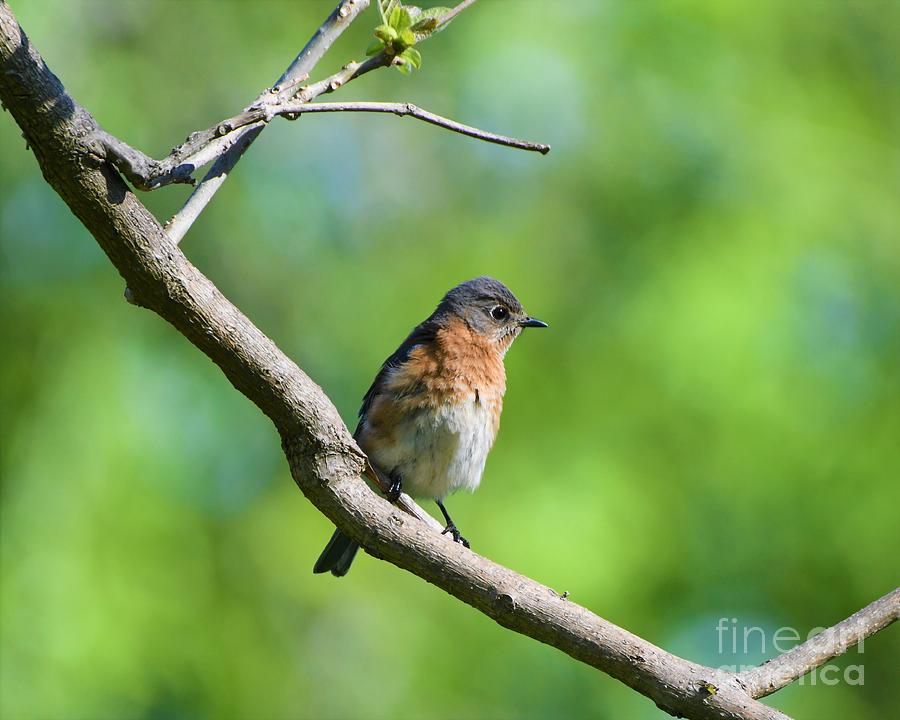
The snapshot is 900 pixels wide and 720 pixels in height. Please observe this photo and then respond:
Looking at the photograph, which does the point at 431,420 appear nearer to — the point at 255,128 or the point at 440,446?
the point at 440,446

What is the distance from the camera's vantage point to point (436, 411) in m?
5.60

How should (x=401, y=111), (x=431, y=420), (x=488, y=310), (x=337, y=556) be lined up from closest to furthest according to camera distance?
(x=401, y=111) → (x=431, y=420) → (x=337, y=556) → (x=488, y=310)

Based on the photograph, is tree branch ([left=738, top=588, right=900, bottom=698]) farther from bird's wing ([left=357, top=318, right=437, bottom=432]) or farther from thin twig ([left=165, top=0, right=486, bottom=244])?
bird's wing ([left=357, top=318, right=437, bottom=432])

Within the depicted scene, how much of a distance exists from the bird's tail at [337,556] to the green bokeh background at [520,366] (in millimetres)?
788

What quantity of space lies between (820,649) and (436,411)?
2.56m

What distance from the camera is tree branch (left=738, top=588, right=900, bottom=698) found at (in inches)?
136

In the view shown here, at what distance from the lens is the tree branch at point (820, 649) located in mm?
3458

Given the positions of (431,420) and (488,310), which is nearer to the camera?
(431,420)

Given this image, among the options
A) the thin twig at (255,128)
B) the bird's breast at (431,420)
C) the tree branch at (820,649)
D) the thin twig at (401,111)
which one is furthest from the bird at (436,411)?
the thin twig at (401,111)

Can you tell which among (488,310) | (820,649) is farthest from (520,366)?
(820,649)

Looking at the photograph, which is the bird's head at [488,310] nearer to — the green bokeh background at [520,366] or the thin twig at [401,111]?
the green bokeh background at [520,366]

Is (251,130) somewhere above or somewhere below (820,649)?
above

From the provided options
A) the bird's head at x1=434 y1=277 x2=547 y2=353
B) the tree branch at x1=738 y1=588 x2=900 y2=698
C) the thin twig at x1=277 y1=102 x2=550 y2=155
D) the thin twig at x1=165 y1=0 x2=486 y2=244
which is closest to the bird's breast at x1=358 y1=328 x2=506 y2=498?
the bird's head at x1=434 y1=277 x2=547 y2=353

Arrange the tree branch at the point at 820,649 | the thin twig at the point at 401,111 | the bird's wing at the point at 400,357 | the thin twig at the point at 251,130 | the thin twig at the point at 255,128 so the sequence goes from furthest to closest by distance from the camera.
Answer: the bird's wing at the point at 400,357 < the tree branch at the point at 820,649 < the thin twig at the point at 251,130 < the thin twig at the point at 255,128 < the thin twig at the point at 401,111
